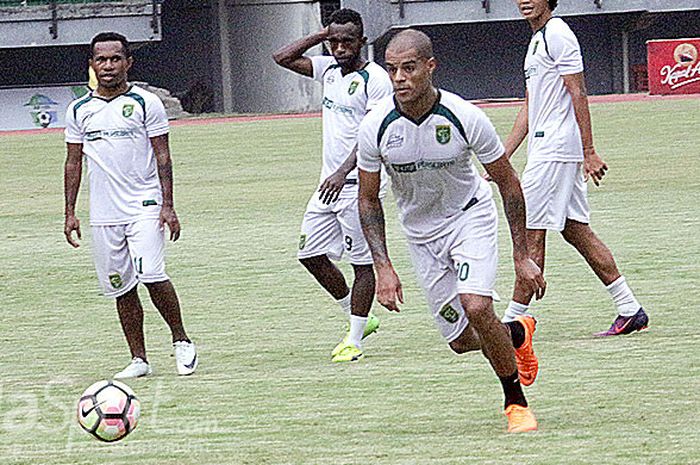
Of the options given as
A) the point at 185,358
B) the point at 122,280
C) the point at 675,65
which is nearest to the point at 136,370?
the point at 185,358

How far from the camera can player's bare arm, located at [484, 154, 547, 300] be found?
672 cm

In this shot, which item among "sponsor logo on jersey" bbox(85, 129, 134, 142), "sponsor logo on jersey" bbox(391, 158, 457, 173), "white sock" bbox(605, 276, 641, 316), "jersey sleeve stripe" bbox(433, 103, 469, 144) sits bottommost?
"white sock" bbox(605, 276, 641, 316)

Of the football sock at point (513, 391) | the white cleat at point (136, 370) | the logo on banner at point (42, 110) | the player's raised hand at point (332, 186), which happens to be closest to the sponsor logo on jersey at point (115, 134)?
the player's raised hand at point (332, 186)

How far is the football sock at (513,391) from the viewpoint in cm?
674

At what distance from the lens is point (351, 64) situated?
9484mm

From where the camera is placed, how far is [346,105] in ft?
31.1

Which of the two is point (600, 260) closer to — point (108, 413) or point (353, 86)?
point (353, 86)

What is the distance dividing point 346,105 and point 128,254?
1.73 metres

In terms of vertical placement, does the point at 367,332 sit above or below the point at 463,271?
below

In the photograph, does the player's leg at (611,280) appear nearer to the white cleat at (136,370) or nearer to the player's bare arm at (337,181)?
the player's bare arm at (337,181)

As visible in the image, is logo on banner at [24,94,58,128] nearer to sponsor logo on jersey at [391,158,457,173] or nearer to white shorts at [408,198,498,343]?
white shorts at [408,198,498,343]

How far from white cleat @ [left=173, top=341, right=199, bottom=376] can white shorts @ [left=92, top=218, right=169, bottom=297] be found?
1.45 feet

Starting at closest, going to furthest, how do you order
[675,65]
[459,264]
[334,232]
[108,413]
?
[108,413] < [459,264] < [334,232] < [675,65]

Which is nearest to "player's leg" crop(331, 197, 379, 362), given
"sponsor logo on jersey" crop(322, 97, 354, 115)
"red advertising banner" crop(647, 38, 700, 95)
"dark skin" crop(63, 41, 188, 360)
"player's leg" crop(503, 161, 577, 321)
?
"sponsor logo on jersey" crop(322, 97, 354, 115)
